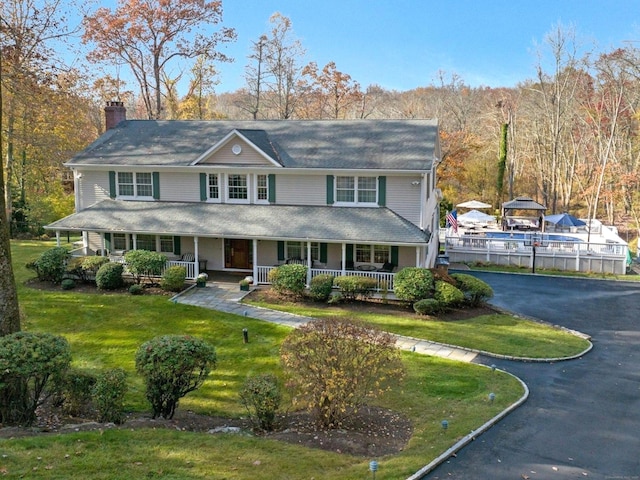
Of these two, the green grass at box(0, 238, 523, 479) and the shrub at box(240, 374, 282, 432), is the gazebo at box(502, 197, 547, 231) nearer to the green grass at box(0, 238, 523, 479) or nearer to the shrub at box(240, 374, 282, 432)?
the green grass at box(0, 238, 523, 479)

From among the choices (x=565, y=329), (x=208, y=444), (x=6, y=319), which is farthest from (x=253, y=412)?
(x=565, y=329)

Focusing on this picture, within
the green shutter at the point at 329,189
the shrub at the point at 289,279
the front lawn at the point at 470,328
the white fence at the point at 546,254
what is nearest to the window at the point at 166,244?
the front lawn at the point at 470,328

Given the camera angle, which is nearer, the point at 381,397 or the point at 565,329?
the point at 381,397

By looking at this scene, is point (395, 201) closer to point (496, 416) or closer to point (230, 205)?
point (230, 205)

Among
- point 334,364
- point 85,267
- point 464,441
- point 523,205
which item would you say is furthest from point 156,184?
point 523,205

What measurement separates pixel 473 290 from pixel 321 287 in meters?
5.60

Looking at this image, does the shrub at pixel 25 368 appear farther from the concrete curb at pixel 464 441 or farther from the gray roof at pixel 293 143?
the gray roof at pixel 293 143

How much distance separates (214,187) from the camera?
24.1 meters

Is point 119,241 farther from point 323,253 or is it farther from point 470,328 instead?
point 470,328

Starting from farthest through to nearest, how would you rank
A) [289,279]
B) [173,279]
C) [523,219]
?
1. [523,219]
2. [173,279]
3. [289,279]

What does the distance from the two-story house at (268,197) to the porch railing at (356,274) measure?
7 centimetres

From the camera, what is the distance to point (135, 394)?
1218 centimetres

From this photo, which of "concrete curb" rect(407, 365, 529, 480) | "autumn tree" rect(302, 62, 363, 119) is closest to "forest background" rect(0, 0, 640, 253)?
"autumn tree" rect(302, 62, 363, 119)

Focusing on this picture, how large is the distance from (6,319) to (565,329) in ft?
53.8
